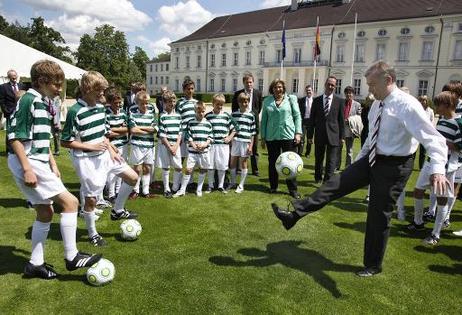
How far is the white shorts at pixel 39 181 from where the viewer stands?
153 inches

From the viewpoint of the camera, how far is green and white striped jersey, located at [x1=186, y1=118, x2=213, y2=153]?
25.1 ft

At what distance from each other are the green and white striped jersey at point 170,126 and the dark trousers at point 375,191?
3723 millimetres

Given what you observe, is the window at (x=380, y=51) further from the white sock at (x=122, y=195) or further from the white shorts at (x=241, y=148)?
the white sock at (x=122, y=195)

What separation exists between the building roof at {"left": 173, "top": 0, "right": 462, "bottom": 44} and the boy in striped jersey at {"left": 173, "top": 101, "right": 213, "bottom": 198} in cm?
5111

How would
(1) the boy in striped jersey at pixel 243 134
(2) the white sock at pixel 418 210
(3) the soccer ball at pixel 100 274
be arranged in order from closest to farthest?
(3) the soccer ball at pixel 100 274, (2) the white sock at pixel 418 210, (1) the boy in striped jersey at pixel 243 134

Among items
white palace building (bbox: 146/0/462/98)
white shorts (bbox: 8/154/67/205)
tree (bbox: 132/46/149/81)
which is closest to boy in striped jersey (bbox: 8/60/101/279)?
white shorts (bbox: 8/154/67/205)

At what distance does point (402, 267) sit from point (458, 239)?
174 centimetres

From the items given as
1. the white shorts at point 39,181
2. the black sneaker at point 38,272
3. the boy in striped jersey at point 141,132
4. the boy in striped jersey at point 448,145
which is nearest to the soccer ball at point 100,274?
the black sneaker at point 38,272

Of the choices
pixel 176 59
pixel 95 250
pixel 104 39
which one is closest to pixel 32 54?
pixel 95 250

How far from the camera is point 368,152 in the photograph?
462 centimetres

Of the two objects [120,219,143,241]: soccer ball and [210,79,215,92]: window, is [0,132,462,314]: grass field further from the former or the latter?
[210,79,215,92]: window

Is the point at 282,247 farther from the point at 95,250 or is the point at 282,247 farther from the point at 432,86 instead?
the point at 432,86

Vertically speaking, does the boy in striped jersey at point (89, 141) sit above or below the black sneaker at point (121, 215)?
above

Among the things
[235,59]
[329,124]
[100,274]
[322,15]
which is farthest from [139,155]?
[235,59]
